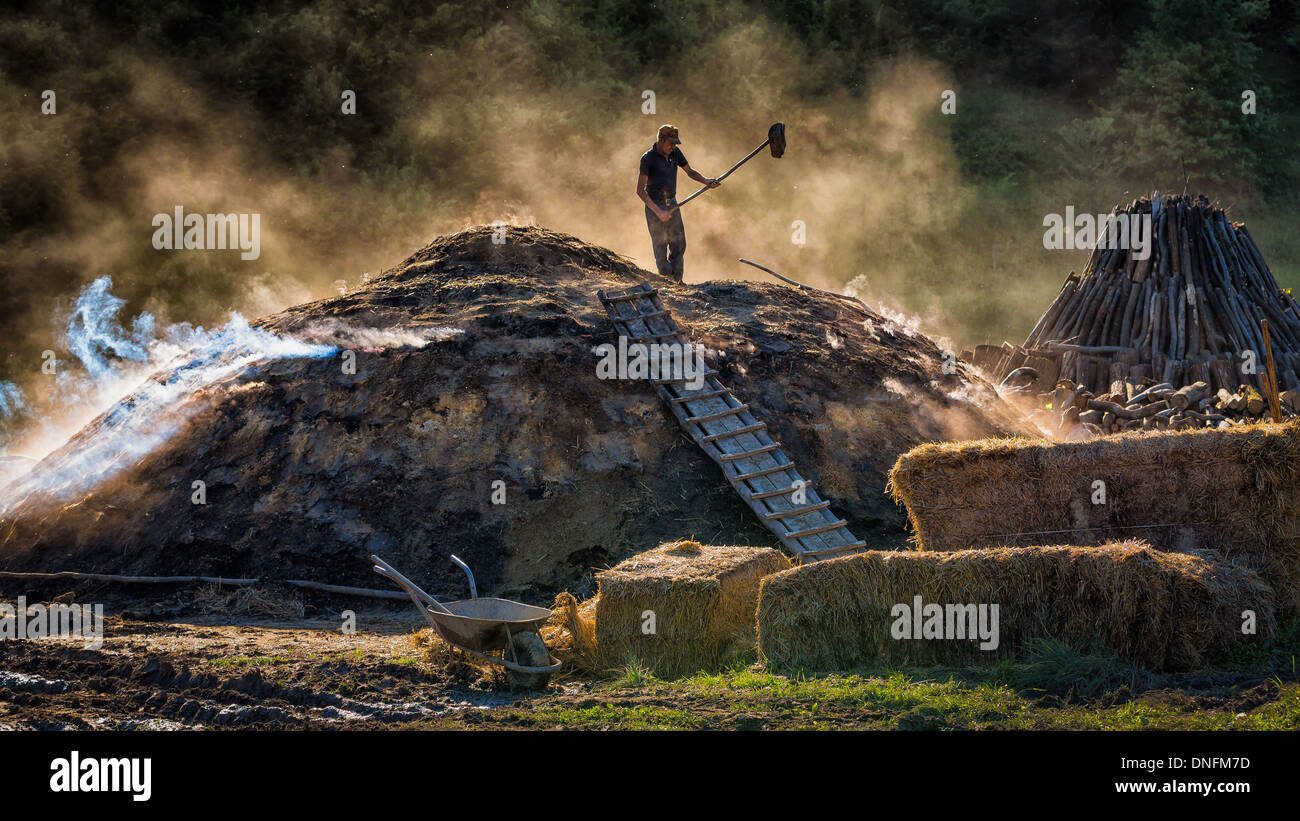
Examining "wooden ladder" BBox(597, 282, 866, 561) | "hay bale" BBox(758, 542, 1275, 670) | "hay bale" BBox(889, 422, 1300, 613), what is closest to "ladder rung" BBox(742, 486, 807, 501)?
"wooden ladder" BBox(597, 282, 866, 561)

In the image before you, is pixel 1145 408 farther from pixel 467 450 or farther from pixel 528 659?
pixel 528 659

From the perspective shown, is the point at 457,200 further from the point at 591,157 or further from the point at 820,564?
the point at 820,564

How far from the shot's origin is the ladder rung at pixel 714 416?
13.5 m

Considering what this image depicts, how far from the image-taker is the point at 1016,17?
38906mm

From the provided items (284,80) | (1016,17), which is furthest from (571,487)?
(1016,17)

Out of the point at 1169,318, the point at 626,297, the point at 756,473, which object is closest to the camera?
the point at 756,473

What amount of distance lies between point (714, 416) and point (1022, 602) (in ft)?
17.6

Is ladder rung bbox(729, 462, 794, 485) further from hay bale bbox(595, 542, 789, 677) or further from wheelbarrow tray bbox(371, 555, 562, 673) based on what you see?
wheelbarrow tray bbox(371, 555, 562, 673)

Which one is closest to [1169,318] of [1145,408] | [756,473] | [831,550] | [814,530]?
[1145,408]

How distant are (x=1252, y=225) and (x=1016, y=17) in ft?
30.7

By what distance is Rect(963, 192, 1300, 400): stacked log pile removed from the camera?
58.6 feet

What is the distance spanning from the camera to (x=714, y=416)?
1355cm
